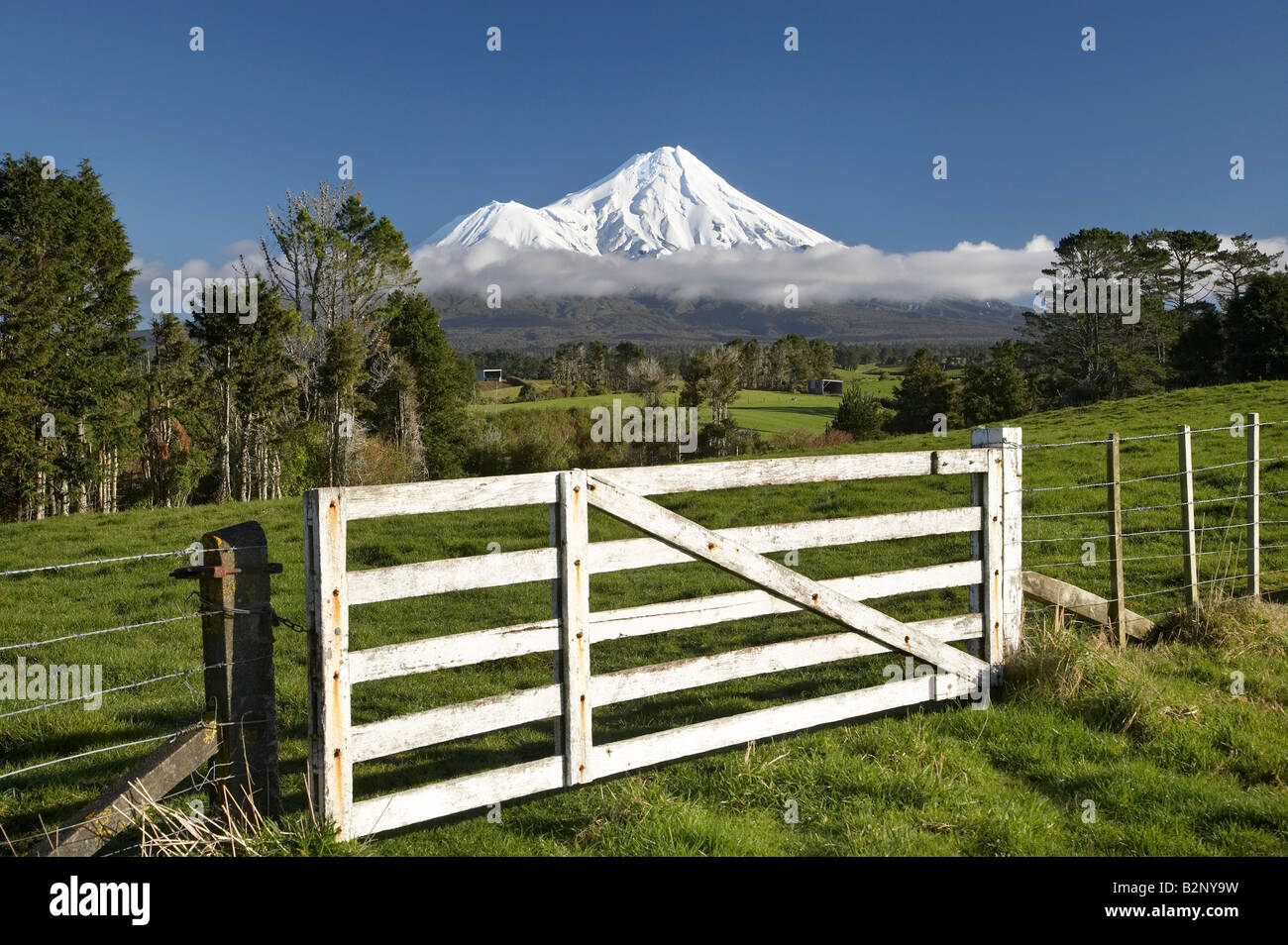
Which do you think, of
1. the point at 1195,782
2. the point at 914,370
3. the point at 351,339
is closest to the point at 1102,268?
the point at 914,370

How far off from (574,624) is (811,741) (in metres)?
1.90

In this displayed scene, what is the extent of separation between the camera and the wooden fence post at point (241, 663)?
169 inches

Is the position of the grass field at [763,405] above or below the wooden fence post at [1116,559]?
above

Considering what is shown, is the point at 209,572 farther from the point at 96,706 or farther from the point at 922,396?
the point at 922,396

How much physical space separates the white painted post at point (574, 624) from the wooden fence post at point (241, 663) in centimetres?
148

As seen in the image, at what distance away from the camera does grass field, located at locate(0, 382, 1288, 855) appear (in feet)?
15.1

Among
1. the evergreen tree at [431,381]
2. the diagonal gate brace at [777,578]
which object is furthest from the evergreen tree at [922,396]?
the diagonal gate brace at [777,578]

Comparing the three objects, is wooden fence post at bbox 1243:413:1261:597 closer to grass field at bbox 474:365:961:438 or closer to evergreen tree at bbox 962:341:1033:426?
evergreen tree at bbox 962:341:1033:426

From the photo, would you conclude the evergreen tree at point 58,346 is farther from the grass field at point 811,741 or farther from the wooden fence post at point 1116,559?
the wooden fence post at point 1116,559

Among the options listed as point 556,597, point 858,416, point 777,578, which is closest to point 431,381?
point 858,416

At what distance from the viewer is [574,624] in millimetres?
4902

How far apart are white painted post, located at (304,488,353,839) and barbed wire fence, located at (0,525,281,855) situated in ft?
1.11

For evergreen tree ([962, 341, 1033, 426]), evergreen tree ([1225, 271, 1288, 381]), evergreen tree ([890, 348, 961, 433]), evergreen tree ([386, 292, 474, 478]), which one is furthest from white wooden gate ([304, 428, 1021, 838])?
evergreen tree ([890, 348, 961, 433])
